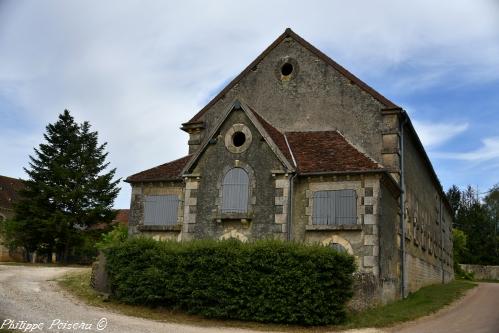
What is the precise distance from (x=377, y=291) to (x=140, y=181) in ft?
39.2

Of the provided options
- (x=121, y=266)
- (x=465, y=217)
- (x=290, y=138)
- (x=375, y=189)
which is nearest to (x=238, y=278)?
(x=121, y=266)

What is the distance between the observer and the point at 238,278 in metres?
16.0

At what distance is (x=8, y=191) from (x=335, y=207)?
4789 cm

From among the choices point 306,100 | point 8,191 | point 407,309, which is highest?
point 306,100

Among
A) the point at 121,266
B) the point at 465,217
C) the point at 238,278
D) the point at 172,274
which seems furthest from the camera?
the point at 465,217

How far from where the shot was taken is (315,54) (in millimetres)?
24469

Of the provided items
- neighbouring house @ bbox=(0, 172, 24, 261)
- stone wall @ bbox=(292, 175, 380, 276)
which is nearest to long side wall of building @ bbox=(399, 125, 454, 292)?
stone wall @ bbox=(292, 175, 380, 276)

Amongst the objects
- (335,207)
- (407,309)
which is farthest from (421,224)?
(407,309)

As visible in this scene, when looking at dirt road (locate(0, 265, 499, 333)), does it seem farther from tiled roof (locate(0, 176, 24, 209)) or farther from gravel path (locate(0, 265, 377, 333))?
tiled roof (locate(0, 176, 24, 209))

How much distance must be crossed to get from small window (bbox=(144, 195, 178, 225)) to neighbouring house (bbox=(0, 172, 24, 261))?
2899 cm

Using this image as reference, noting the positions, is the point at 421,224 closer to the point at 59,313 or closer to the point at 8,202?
the point at 59,313

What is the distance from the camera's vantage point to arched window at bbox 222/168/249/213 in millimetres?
20609

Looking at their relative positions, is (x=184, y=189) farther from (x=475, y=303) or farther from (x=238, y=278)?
(x=475, y=303)

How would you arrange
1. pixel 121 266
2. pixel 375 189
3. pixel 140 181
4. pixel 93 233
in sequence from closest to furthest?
pixel 121 266 < pixel 375 189 < pixel 140 181 < pixel 93 233
